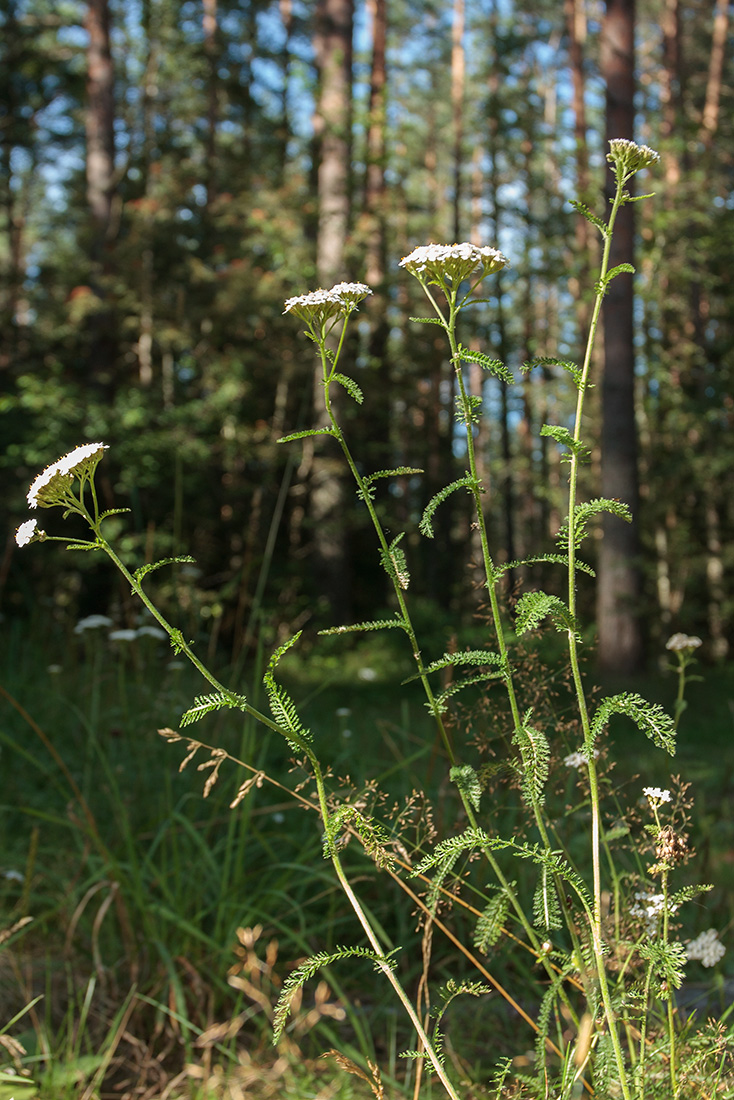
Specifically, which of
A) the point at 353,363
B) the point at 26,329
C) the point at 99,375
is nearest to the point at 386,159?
the point at 353,363

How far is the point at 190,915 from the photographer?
2047 millimetres

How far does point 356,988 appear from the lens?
2121 millimetres

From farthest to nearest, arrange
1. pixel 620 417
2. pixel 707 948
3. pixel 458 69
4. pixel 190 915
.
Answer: pixel 458 69
pixel 620 417
pixel 190 915
pixel 707 948

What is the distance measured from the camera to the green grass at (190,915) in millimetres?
1724

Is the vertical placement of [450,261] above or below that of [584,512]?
above

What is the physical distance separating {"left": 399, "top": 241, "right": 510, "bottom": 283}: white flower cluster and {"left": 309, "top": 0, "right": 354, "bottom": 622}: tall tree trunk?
759 cm

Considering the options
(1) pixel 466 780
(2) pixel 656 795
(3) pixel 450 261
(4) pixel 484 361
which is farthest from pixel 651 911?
(3) pixel 450 261

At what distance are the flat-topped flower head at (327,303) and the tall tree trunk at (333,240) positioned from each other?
7577 mm

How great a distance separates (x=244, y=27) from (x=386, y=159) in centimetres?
946

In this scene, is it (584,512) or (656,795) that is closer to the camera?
(584,512)

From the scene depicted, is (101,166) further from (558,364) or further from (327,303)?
(558,364)

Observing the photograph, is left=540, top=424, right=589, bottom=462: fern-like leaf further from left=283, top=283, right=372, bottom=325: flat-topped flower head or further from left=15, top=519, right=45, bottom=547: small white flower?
left=15, top=519, right=45, bottom=547: small white flower

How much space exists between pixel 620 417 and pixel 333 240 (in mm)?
3379

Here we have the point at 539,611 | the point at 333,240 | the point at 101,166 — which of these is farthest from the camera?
the point at 101,166
